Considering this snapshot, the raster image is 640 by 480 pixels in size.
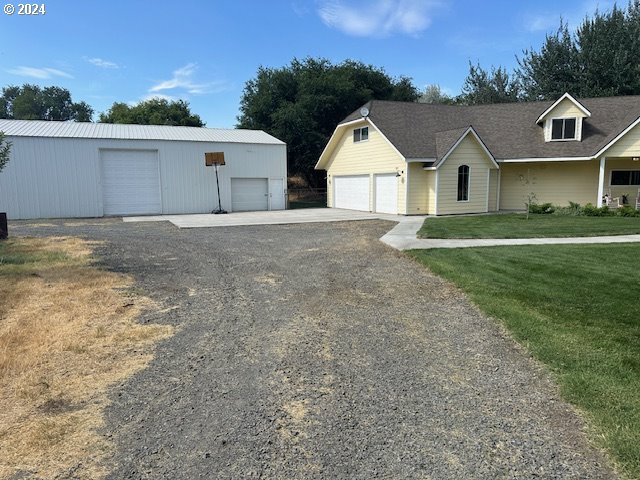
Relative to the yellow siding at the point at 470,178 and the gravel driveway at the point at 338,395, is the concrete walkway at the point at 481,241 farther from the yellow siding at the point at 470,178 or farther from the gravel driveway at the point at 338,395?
the yellow siding at the point at 470,178

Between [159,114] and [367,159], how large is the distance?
25.5 m

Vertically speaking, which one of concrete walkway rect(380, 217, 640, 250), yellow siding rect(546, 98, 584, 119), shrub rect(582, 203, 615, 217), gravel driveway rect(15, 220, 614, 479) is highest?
yellow siding rect(546, 98, 584, 119)

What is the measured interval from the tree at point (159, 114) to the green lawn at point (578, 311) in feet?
120

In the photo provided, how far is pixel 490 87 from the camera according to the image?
3947cm

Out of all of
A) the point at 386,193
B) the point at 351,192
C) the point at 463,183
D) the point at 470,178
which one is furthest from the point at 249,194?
the point at 470,178

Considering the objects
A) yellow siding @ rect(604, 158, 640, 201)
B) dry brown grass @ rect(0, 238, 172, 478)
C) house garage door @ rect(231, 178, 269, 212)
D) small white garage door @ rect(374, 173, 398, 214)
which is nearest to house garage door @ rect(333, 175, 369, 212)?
small white garage door @ rect(374, 173, 398, 214)

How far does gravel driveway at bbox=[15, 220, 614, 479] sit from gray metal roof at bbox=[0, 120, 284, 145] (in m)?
18.8

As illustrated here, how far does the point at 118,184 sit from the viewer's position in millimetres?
23125

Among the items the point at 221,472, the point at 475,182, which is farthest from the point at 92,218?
the point at 221,472

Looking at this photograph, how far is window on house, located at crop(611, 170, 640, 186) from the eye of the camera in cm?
2138

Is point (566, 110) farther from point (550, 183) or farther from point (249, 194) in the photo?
point (249, 194)

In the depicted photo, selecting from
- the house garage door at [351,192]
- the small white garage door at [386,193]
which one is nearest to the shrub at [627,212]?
the small white garage door at [386,193]

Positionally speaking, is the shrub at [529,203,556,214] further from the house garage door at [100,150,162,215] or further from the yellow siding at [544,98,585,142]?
the house garage door at [100,150,162,215]

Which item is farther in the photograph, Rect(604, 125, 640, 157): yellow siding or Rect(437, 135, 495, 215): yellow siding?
Rect(437, 135, 495, 215): yellow siding
